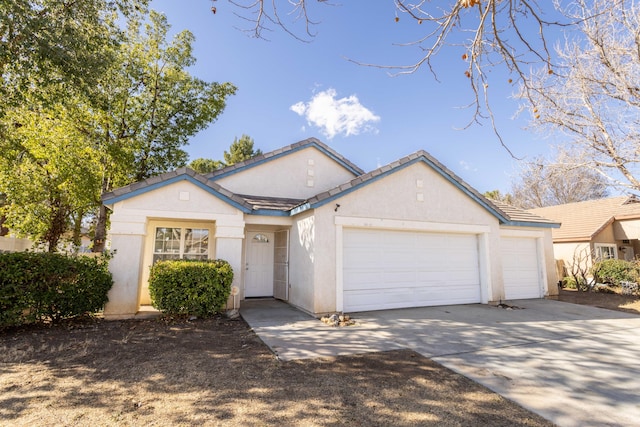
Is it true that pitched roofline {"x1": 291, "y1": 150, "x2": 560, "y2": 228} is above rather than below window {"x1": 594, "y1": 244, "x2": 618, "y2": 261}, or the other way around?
above

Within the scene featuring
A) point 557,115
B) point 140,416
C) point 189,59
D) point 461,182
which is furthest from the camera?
point 189,59

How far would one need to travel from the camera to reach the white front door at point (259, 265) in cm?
1171

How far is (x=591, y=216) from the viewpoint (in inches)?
810

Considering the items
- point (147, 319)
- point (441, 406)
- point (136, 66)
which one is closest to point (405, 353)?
point (441, 406)

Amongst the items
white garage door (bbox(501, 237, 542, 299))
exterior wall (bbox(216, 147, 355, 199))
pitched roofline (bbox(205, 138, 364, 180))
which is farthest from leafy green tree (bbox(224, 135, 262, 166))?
white garage door (bbox(501, 237, 542, 299))

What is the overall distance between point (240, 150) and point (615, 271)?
90.2ft

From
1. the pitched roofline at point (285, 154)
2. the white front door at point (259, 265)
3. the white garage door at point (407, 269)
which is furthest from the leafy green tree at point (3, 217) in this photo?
Answer: the white garage door at point (407, 269)

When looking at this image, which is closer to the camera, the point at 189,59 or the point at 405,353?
the point at 405,353

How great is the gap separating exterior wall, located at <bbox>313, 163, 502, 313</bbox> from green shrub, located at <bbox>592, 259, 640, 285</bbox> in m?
8.51

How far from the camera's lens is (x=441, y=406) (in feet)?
12.2

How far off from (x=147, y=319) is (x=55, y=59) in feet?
23.7

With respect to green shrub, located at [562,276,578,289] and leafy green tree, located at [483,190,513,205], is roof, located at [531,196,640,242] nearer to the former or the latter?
green shrub, located at [562,276,578,289]

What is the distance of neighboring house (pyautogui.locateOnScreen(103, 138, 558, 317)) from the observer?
8.66 m

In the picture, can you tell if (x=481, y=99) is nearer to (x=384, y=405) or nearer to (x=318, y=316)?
(x=384, y=405)
